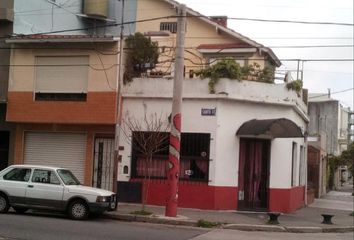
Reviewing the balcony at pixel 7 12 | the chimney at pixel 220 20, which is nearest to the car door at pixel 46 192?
the balcony at pixel 7 12

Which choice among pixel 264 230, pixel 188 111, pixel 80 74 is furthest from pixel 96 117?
pixel 264 230

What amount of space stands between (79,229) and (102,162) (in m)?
7.79

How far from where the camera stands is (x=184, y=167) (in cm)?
2028

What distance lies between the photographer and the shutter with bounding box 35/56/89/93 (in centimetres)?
2148

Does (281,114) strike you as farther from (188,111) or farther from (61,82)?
(61,82)

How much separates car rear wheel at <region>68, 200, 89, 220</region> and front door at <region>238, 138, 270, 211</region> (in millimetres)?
6389

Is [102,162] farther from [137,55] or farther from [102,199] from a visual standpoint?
[102,199]

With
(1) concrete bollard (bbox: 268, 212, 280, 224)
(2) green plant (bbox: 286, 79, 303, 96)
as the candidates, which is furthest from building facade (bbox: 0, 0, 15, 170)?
(2) green plant (bbox: 286, 79, 303, 96)

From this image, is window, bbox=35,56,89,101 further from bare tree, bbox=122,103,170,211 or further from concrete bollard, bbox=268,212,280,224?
concrete bollard, bbox=268,212,280,224

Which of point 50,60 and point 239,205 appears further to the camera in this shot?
point 50,60

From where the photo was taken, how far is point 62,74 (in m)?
21.7

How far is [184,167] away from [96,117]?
12.4ft

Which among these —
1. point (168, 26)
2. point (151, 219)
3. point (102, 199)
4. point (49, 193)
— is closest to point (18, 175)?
point (49, 193)

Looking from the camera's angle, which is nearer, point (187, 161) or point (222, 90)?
point (222, 90)
